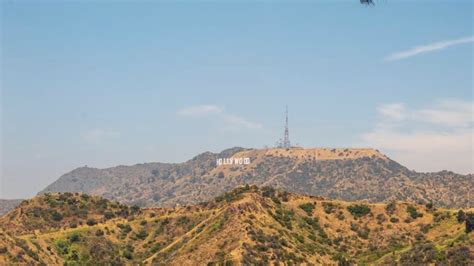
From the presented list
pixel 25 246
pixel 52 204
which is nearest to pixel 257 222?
pixel 25 246

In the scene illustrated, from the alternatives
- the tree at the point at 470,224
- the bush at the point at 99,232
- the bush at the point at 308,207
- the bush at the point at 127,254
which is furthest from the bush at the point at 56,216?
the tree at the point at 470,224

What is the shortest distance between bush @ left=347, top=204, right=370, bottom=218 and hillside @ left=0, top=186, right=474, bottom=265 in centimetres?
29

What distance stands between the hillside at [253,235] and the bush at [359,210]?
0.94 ft

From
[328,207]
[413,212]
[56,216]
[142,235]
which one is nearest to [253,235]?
[142,235]

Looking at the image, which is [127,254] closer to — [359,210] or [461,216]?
[359,210]

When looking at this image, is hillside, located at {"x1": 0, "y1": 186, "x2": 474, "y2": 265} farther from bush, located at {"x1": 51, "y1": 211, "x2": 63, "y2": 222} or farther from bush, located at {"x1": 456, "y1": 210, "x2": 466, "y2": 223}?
bush, located at {"x1": 51, "y1": 211, "x2": 63, "y2": 222}

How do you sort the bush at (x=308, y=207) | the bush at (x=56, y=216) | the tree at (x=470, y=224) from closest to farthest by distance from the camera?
the tree at (x=470, y=224), the bush at (x=308, y=207), the bush at (x=56, y=216)

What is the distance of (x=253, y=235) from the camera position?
143 metres

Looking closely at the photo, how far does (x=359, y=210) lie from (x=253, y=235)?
1894 inches

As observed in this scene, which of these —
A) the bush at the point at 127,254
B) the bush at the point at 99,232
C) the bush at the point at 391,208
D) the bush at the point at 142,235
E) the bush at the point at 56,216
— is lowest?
the bush at the point at 127,254

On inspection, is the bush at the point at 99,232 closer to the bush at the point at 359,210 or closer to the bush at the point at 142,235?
the bush at the point at 142,235

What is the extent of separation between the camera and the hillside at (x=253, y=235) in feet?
449

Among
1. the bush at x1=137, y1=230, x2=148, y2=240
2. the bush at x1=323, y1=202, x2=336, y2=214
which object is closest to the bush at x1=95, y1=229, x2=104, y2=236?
the bush at x1=137, y1=230, x2=148, y2=240

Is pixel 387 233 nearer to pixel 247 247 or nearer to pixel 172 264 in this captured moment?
pixel 247 247
